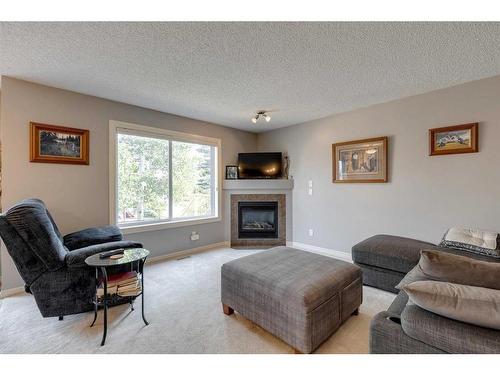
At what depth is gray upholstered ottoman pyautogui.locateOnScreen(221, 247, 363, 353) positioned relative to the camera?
1.45 meters

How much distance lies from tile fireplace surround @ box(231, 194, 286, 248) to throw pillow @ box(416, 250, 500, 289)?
121 inches

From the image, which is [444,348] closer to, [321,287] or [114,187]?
[321,287]

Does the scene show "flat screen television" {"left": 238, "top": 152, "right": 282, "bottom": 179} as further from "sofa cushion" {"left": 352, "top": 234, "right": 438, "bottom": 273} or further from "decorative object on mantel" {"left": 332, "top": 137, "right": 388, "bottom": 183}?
"sofa cushion" {"left": 352, "top": 234, "right": 438, "bottom": 273}

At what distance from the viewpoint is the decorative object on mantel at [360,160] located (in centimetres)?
315

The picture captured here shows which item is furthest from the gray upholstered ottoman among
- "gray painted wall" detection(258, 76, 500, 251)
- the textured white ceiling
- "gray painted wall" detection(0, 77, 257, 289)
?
"gray painted wall" detection(0, 77, 257, 289)

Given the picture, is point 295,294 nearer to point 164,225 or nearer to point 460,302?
point 460,302

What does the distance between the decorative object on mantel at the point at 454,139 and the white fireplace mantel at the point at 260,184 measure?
86.0 inches

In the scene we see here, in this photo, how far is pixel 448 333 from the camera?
0.90m

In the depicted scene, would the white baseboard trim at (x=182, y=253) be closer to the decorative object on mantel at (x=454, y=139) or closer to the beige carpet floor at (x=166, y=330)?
the beige carpet floor at (x=166, y=330)

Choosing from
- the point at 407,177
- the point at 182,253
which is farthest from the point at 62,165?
the point at 407,177

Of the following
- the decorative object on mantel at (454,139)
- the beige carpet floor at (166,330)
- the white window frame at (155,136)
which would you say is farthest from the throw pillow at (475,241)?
the white window frame at (155,136)

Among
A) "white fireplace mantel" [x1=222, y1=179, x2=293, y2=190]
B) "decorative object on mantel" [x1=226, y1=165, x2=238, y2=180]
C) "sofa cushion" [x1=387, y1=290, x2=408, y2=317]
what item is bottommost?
"sofa cushion" [x1=387, y1=290, x2=408, y2=317]

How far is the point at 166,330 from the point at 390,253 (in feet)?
7.35

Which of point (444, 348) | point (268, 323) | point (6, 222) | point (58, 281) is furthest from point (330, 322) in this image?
point (6, 222)
